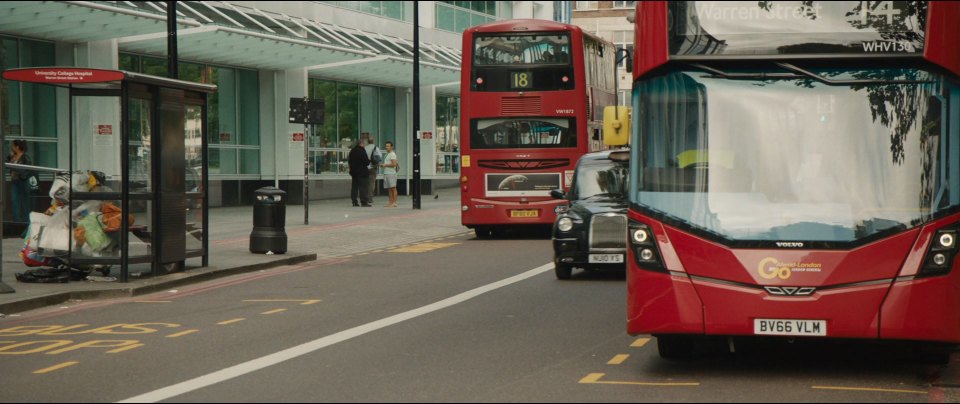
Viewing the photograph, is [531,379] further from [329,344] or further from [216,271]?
[216,271]

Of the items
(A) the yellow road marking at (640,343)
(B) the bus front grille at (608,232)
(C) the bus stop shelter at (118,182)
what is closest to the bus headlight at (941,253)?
(A) the yellow road marking at (640,343)

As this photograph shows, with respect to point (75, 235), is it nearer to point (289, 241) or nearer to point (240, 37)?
point (289, 241)

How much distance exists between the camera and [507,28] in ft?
80.5

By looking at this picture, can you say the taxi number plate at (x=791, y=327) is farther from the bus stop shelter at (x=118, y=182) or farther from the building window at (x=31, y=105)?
the building window at (x=31, y=105)

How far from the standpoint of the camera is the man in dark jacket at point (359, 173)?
116 ft

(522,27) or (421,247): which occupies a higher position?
(522,27)

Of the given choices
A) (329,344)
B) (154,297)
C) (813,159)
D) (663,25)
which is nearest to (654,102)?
(663,25)

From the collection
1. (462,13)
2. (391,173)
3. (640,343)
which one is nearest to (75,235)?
(640,343)

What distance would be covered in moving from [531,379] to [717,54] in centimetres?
244

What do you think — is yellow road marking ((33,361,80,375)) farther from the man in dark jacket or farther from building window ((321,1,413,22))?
building window ((321,1,413,22))

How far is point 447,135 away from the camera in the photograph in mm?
50000

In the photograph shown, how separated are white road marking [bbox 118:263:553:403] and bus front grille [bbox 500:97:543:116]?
9709mm

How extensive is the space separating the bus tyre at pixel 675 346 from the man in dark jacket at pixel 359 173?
26311mm

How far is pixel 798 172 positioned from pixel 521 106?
16138 mm
